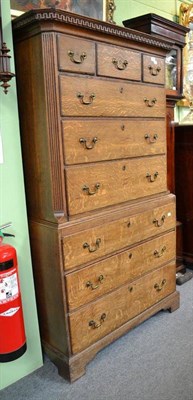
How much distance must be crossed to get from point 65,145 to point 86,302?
85cm

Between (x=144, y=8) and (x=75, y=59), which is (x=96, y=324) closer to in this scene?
(x=75, y=59)

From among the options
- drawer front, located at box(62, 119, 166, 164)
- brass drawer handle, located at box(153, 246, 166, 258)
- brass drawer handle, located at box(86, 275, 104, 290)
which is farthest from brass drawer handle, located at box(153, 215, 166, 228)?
brass drawer handle, located at box(86, 275, 104, 290)

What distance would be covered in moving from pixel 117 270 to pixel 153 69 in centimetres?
124

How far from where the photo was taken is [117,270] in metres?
1.98

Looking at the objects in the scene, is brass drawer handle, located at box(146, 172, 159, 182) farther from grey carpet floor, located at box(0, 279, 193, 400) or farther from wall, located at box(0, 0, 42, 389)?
grey carpet floor, located at box(0, 279, 193, 400)

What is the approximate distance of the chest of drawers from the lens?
1.60m

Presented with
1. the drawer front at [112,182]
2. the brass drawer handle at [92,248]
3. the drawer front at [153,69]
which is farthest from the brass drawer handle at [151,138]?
the brass drawer handle at [92,248]

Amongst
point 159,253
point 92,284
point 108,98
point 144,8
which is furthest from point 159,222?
point 144,8

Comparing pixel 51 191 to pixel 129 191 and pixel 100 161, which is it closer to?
pixel 100 161

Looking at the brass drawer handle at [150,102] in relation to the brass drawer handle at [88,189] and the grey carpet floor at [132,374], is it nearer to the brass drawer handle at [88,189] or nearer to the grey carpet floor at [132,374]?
the brass drawer handle at [88,189]

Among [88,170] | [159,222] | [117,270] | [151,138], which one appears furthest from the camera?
[159,222]

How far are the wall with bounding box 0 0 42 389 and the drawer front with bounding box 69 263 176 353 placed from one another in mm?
276

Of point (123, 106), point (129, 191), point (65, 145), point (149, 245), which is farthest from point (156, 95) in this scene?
point (149, 245)

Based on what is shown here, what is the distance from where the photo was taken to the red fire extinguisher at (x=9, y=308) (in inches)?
62.1
